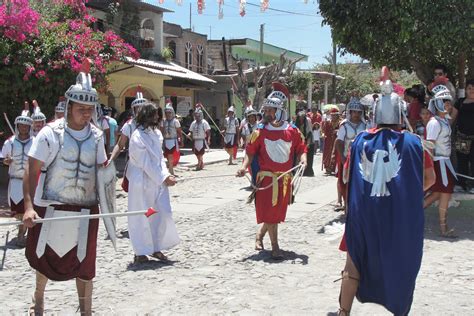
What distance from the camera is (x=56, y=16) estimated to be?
45.8 feet

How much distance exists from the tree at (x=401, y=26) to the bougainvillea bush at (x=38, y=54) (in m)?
5.61

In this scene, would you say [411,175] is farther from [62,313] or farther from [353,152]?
[62,313]

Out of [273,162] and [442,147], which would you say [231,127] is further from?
[273,162]

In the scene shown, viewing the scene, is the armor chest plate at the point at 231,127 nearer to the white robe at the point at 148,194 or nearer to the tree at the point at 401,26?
the tree at the point at 401,26

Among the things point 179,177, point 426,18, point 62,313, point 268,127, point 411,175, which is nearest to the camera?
point 411,175

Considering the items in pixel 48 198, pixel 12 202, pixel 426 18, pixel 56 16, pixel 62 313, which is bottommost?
pixel 62 313

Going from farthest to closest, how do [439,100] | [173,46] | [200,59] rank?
[200,59]
[173,46]
[439,100]

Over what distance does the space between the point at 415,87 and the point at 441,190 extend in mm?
2792

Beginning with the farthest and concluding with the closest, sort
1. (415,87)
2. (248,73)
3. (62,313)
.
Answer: (248,73) → (415,87) → (62,313)

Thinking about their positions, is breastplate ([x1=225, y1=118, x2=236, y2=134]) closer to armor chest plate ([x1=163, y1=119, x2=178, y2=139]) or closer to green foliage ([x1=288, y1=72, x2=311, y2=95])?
armor chest plate ([x1=163, y1=119, x2=178, y2=139])

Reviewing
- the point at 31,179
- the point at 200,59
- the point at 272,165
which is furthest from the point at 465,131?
the point at 200,59

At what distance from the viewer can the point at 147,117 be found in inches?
255

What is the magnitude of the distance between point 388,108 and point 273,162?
2.55 metres

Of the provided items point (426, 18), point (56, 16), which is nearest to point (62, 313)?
point (426, 18)
